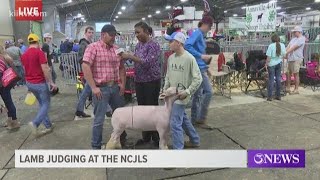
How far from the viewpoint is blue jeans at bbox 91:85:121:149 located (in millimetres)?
3891

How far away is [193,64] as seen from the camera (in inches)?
146

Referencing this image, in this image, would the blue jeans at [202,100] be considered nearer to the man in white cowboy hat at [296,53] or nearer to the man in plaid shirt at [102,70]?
the man in plaid shirt at [102,70]

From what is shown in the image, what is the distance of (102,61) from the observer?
3.79 metres

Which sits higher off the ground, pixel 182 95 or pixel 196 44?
pixel 196 44

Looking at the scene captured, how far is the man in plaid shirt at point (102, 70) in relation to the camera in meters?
3.72

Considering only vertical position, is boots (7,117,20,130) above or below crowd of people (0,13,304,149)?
below

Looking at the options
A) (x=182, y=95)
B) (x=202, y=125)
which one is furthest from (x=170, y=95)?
(x=202, y=125)

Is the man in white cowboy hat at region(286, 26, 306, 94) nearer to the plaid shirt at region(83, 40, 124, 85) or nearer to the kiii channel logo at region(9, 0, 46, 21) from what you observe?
the plaid shirt at region(83, 40, 124, 85)

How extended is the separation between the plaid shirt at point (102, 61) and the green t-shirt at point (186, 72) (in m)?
0.72

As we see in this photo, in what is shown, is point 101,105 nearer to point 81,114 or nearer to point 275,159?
point 275,159

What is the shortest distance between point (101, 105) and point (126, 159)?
0.78 m

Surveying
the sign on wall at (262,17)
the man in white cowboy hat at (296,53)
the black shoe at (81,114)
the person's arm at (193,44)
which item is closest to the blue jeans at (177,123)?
the person's arm at (193,44)

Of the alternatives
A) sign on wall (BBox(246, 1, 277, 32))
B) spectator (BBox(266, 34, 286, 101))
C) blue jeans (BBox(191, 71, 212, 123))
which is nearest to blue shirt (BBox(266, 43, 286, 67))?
spectator (BBox(266, 34, 286, 101))

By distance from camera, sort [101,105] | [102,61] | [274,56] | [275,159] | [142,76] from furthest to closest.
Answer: [274,56], [142,76], [101,105], [102,61], [275,159]
